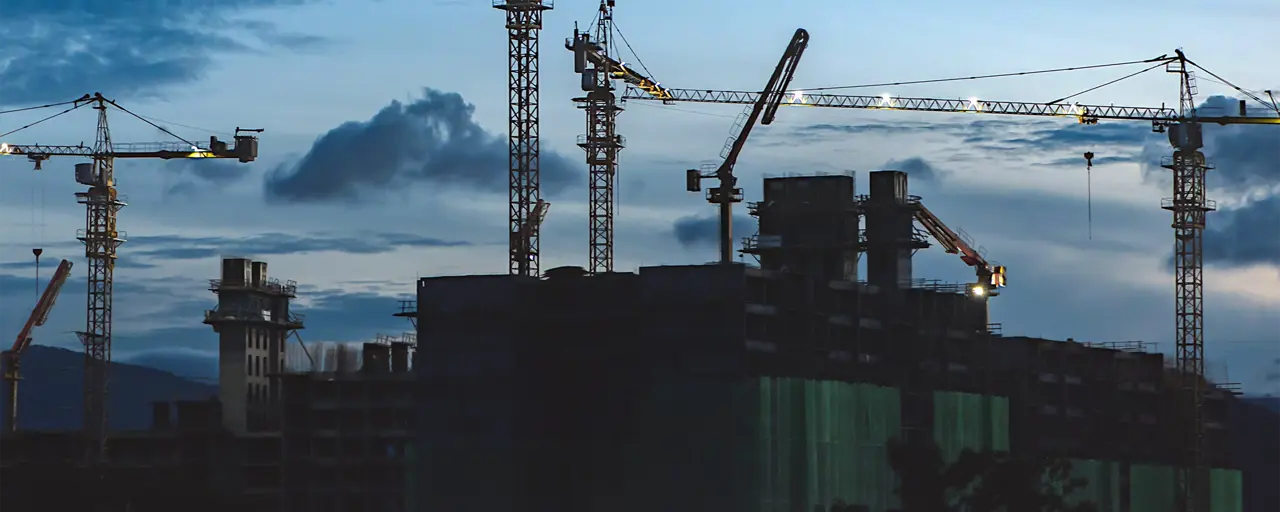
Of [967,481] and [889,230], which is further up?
[889,230]

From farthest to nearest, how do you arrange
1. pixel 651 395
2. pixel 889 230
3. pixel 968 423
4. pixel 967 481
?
pixel 889 230
pixel 968 423
pixel 651 395
pixel 967 481

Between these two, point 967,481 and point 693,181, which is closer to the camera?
point 967,481

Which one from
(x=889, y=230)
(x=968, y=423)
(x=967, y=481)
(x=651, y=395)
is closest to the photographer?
(x=967, y=481)

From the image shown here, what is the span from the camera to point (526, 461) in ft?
450

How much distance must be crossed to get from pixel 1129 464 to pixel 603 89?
5761cm

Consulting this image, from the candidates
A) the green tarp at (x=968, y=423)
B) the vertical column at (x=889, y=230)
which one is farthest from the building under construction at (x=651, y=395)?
the vertical column at (x=889, y=230)

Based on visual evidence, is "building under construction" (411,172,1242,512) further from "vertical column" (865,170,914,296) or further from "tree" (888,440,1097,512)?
"tree" (888,440,1097,512)

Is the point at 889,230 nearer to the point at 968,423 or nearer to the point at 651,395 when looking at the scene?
the point at 968,423

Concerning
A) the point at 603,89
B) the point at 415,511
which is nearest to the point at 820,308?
the point at 415,511

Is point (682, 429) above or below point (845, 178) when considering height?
below

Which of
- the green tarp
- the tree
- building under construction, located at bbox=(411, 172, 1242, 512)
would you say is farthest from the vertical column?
the tree

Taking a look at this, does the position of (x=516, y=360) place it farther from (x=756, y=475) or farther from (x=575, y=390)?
(x=756, y=475)

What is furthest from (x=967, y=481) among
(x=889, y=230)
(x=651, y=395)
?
(x=889, y=230)

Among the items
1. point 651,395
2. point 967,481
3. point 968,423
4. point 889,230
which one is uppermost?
point 889,230
